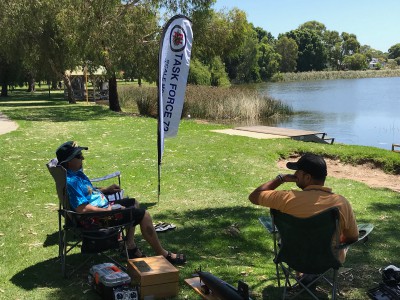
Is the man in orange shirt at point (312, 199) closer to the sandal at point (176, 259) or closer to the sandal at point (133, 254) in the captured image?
the sandal at point (176, 259)

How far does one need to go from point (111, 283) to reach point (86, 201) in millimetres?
947

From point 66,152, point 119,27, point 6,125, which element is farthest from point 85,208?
point 119,27

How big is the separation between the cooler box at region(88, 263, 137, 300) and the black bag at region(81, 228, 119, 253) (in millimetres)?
348

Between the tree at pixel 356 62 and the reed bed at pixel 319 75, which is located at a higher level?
the tree at pixel 356 62

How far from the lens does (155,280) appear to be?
3.88m

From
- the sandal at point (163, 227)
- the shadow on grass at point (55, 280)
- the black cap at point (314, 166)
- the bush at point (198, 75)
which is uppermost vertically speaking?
the bush at point (198, 75)

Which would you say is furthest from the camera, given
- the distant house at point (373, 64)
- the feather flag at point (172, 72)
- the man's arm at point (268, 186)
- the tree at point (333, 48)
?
the distant house at point (373, 64)

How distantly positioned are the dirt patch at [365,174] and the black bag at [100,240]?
5848 millimetres

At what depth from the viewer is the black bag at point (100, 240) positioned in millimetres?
4301

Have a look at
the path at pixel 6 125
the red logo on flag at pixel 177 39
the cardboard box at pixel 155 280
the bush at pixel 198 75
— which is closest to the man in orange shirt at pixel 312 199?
the cardboard box at pixel 155 280

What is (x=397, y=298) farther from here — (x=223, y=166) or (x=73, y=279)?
(x=223, y=166)

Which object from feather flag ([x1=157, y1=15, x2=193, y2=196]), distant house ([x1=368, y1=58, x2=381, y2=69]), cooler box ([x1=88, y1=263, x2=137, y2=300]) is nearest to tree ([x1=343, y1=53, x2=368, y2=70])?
distant house ([x1=368, y1=58, x2=381, y2=69])

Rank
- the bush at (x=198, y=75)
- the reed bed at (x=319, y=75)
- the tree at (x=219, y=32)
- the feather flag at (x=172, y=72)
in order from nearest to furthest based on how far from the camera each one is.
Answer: the feather flag at (x=172, y=72), the tree at (x=219, y=32), the bush at (x=198, y=75), the reed bed at (x=319, y=75)

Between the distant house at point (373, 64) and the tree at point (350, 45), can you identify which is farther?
the tree at point (350, 45)
